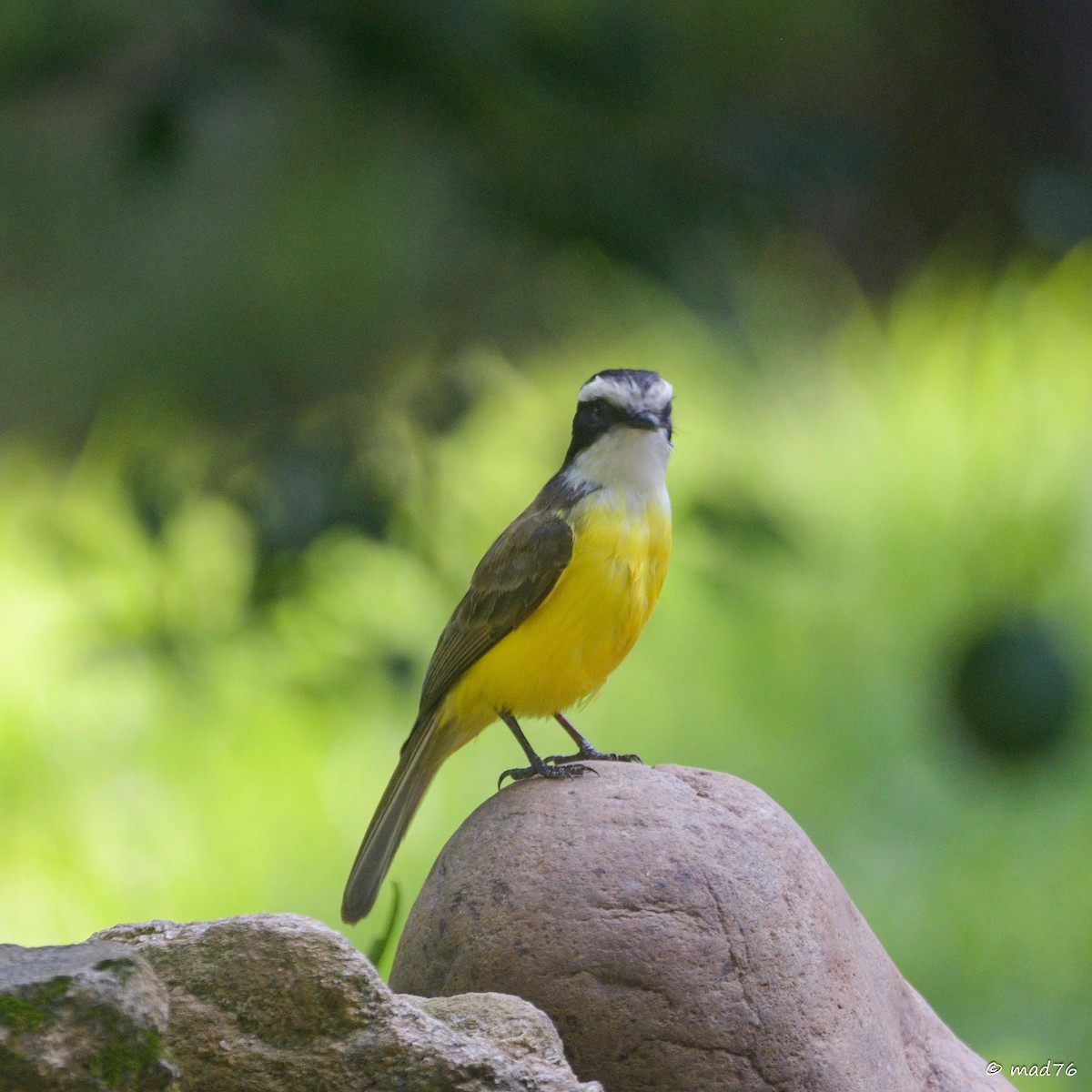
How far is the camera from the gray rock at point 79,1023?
268 centimetres

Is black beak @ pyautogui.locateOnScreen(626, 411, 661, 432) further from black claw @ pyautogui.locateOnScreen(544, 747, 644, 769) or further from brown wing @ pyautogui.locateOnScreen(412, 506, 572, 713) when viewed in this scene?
black claw @ pyautogui.locateOnScreen(544, 747, 644, 769)

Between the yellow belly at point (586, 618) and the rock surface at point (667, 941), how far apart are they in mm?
605

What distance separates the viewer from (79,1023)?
2725 mm

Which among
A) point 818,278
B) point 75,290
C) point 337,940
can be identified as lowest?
point 337,940

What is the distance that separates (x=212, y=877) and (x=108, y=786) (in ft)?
2.79

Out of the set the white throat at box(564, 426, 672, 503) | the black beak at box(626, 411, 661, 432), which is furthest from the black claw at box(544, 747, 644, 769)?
the black beak at box(626, 411, 661, 432)

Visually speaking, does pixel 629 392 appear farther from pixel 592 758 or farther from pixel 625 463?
pixel 592 758

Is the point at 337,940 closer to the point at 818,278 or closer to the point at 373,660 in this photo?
the point at 373,660

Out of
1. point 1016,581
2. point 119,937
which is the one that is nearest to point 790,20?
point 1016,581

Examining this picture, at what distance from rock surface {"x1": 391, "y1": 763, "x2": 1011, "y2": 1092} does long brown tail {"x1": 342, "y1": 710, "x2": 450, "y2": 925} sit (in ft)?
2.88

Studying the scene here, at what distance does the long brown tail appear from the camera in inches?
200

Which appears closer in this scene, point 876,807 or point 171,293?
point 876,807

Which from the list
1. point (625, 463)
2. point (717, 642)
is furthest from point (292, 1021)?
point (717, 642)

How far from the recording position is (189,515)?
698cm
